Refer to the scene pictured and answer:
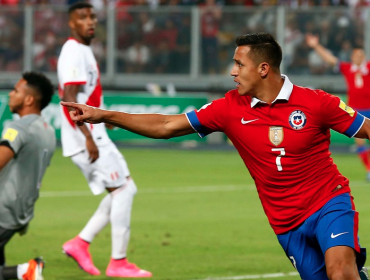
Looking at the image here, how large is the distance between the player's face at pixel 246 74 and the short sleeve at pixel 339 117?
0.47 metres

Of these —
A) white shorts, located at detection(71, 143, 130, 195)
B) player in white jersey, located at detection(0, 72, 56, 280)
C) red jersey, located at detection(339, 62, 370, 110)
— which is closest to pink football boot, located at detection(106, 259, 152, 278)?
white shorts, located at detection(71, 143, 130, 195)

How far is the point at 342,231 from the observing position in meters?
5.86

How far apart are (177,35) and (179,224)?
12794 mm

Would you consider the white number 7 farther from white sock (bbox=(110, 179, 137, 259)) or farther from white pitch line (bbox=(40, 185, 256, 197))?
white pitch line (bbox=(40, 185, 256, 197))

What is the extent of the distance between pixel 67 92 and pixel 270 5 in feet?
57.1

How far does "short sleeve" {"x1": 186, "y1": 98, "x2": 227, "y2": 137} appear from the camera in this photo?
6203mm

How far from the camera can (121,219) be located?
865 centimetres

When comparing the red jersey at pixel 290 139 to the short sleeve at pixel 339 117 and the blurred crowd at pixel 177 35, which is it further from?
the blurred crowd at pixel 177 35

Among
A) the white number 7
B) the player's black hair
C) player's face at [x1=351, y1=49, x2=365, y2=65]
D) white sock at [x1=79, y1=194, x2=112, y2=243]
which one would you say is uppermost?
the player's black hair

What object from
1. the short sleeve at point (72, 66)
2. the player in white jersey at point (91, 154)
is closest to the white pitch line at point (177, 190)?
the player in white jersey at point (91, 154)

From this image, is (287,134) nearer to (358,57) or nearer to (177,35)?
(358,57)

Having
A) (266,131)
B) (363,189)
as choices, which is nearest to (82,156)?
(266,131)

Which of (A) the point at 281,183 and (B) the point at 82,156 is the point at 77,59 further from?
(A) the point at 281,183

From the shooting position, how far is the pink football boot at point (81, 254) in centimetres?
866
